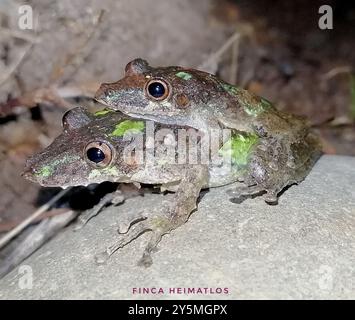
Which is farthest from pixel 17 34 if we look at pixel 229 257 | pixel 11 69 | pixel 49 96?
pixel 229 257

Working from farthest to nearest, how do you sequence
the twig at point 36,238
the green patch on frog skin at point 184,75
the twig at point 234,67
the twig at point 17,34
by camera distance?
the twig at point 234,67 → the twig at point 17,34 → the twig at point 36,238 → the green patch on frog skin at point 184,75

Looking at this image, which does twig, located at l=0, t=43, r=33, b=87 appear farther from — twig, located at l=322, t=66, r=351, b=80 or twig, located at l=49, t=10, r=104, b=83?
twig, located at l=322, t=66, r=351, b=80

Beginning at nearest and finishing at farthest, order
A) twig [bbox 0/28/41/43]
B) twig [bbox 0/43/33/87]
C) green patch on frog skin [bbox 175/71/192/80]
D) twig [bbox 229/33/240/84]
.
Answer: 1. green patch on frog skin [bbox 175/71/192/80]
2. twig [bbox 0/43/33/87]
3. twig [bbox 0/28/41/43]
4. twig [bbox 229/33/240/84]

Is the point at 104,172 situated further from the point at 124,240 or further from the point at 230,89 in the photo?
the point at 230,89

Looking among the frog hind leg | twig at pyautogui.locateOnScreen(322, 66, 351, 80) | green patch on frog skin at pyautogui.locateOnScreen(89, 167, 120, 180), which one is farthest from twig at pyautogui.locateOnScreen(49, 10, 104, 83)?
twig at pyautogui.locateOnScreen(322, 66, 351, 80)

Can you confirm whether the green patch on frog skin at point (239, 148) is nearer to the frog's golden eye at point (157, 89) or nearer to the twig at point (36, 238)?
the frog's golden eye at point (157, 89)

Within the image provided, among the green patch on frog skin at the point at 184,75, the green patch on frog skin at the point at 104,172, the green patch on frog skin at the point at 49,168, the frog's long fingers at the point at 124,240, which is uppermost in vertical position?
the green patch on frog skin at the point at 184,75

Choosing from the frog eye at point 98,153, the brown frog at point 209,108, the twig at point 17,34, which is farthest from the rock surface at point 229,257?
the twig at point 17,34
